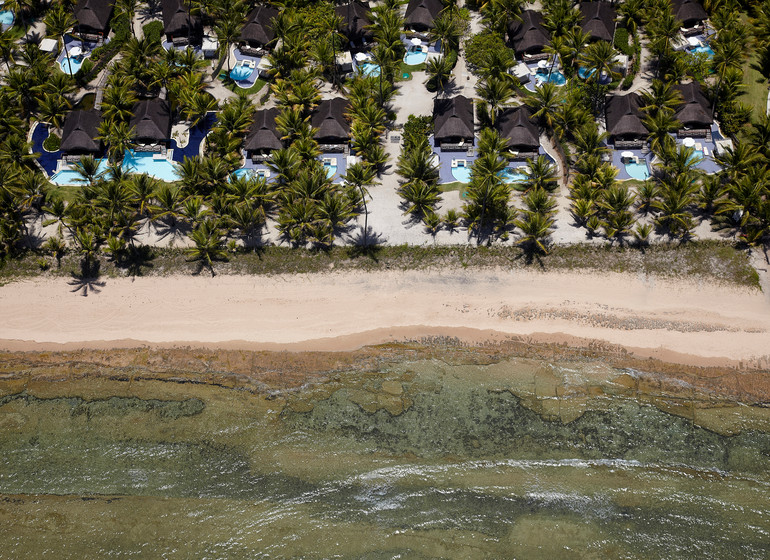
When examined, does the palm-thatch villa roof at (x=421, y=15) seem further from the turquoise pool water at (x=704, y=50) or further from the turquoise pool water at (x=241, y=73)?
the turquoise pool water at (x=704, y=50)

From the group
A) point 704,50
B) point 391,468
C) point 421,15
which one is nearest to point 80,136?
point 421,15

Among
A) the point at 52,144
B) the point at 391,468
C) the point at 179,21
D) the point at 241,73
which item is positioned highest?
the point at 179,21

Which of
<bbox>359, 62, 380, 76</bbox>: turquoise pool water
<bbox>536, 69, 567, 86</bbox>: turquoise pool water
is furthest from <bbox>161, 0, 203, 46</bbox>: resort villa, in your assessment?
<bbox>536, 69, 567, 86</bbox>: turquoise pool water

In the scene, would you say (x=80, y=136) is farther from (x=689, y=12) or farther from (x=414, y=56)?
(x=689, y=12)

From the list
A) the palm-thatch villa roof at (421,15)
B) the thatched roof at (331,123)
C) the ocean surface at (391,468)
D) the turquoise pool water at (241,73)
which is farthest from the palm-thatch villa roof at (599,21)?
the ocean surface at (391,468)

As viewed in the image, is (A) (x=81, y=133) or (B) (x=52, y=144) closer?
(A) (x=81, y=133)

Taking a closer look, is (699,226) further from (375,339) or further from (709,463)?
(375,339)

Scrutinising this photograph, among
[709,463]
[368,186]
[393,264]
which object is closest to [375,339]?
[393,264]

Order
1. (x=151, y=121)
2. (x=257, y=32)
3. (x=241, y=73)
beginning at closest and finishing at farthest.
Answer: (x=151, y=121) → (x=241, y=73) → (x=257, y=32)
